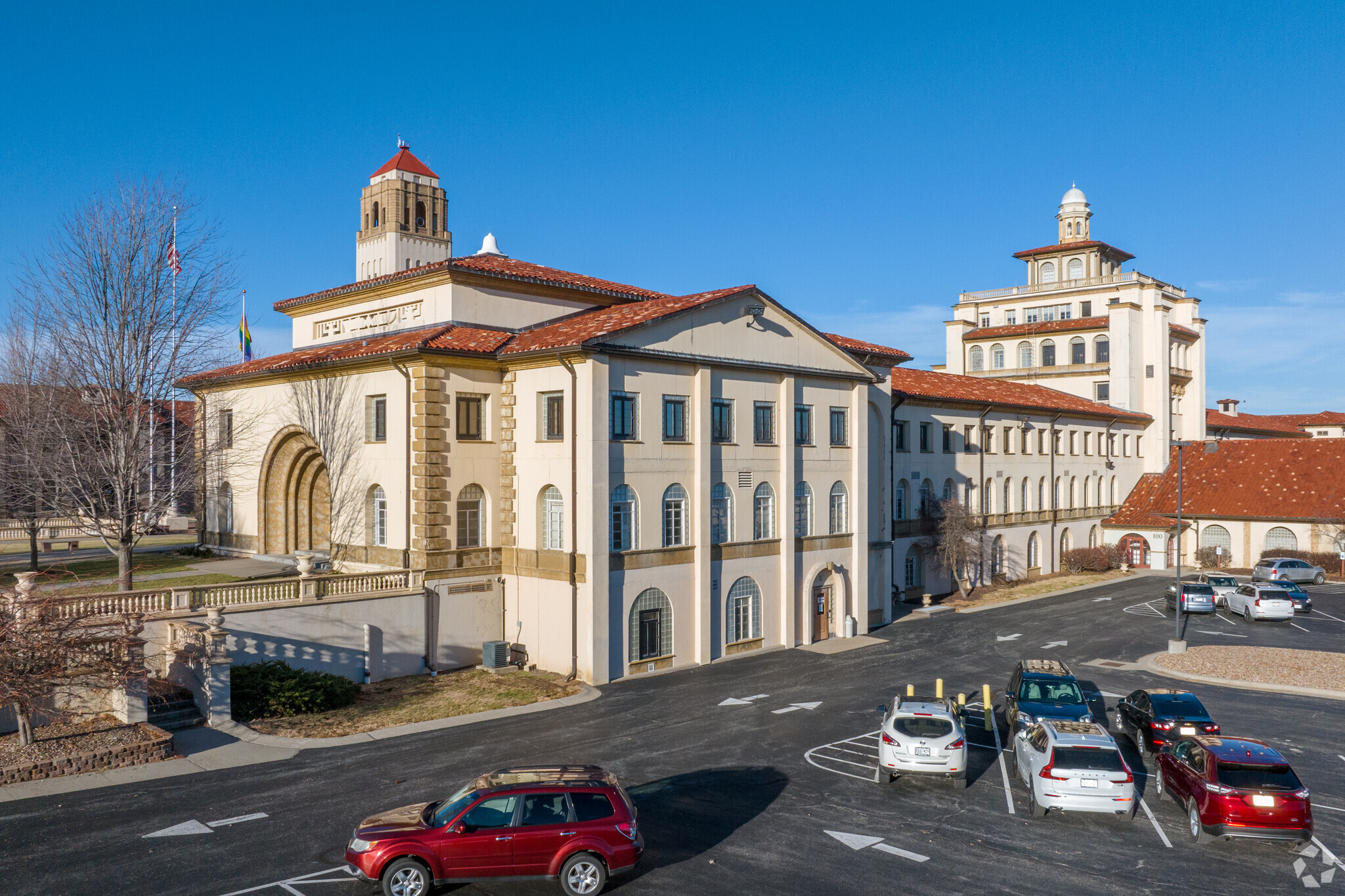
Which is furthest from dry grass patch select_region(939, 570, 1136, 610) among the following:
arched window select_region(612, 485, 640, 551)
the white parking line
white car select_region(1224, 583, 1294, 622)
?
the white parking line

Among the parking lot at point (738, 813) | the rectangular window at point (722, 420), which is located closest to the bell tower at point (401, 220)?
the rectangular window at point (722, 420)

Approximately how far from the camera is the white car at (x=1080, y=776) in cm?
1769

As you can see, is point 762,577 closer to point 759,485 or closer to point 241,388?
point 759,485

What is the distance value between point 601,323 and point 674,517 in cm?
734

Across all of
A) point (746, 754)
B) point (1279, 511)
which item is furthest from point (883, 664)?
point (1279, 511)

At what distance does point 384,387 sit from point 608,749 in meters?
16.8

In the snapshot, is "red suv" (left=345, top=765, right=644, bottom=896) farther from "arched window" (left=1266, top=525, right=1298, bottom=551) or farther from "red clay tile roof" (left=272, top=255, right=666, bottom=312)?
"arched window" (left=1266, top=525, right=1298, bottom=551)

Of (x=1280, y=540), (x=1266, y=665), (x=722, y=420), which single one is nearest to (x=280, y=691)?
(x=722, y=420)

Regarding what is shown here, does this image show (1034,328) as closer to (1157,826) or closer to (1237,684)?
(1237,684)

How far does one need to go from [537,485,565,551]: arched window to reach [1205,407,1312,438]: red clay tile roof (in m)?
71.0

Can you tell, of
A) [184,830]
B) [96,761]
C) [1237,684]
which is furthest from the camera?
[1237,684]

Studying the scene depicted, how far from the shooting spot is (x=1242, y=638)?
40219 mm

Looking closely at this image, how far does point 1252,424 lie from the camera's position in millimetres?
97125

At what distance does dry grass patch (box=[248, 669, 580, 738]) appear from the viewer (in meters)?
25.1
